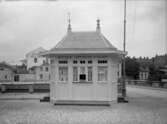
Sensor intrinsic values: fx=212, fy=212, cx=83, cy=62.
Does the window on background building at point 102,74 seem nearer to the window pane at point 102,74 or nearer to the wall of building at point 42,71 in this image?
the window pane at point 102,74

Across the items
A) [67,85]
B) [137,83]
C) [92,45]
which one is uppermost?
[92,45]

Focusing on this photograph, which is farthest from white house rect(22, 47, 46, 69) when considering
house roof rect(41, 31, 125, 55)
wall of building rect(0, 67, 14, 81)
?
house roof rect(41, 31, 125, 55)

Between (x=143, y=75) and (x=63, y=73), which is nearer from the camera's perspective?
(x=63, y=73)

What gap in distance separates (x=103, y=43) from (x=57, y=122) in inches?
262

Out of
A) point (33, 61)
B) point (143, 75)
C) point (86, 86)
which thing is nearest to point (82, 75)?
point (86, 86)

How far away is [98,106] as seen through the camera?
11570 mm

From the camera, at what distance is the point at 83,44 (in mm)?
13031

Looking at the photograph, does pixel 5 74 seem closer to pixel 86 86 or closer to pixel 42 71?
pixel 42 71

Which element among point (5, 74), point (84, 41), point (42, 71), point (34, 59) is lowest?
point (5, 74)

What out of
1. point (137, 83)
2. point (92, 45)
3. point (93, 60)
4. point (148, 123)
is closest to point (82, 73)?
point (93, 60)

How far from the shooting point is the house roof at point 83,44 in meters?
12.0

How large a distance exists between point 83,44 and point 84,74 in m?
2.00

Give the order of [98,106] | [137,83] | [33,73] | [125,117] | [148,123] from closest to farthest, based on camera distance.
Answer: [148,123] < [125,117] < [98,106] < [137,83] < [33,73]

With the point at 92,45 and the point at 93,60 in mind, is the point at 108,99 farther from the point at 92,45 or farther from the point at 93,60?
the point at 92,45
